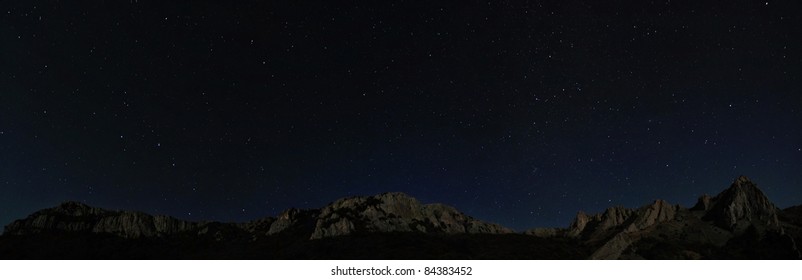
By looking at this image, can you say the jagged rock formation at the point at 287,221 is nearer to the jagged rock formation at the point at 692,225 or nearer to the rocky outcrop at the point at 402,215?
the rocky outcrop at the point at 402,215

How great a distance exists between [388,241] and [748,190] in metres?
4.83

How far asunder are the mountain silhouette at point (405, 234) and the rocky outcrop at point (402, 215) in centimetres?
2

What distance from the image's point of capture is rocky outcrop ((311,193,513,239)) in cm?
677

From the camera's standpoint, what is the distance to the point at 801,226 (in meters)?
5.95

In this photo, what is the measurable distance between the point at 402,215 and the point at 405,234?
452mm

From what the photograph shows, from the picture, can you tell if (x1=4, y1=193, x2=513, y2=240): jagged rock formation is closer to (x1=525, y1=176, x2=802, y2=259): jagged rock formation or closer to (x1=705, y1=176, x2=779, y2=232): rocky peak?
(x1=525, y1=176, x2=802, y2=259): jagged rock formation

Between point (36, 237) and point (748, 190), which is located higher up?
point (748, 190)

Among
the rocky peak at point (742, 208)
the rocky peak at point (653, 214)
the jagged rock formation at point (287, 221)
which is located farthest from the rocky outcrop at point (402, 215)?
the rocky peak at point (742, 208)

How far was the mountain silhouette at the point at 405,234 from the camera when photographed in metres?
5.82
